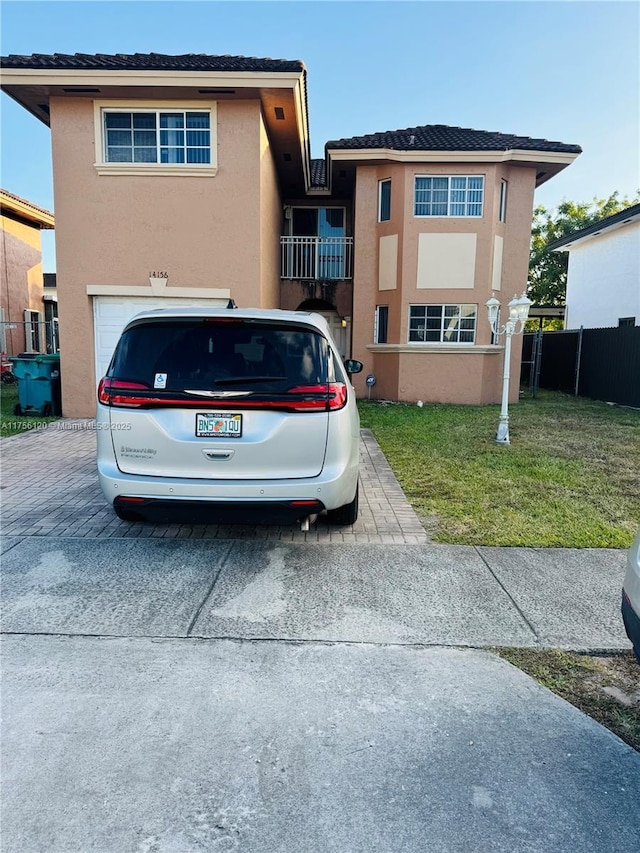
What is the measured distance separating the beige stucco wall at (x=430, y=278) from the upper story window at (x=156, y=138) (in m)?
5.18

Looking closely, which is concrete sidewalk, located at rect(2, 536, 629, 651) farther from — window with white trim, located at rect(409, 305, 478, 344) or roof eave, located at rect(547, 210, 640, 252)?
roof eave, located at rect(547, 210, 640, 252)

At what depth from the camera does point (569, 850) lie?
6.31ft

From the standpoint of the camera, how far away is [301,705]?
2.68 metres

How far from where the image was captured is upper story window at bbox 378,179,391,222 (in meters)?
14.8

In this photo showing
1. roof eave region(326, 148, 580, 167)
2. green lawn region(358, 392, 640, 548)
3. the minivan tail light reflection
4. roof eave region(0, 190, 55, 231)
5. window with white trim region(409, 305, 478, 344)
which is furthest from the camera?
roof eave region(0, 190, 55, 231)

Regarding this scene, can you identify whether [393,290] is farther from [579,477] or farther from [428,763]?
[428,763]

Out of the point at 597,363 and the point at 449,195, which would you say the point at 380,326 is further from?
the point at 597,363

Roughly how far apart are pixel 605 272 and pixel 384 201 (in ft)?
33.8

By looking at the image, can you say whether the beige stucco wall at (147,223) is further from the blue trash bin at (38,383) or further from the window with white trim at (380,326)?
the window with white trim at (380,326)

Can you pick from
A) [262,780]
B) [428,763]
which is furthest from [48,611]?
[428,763]

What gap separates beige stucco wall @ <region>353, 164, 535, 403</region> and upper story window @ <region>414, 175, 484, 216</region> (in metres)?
0.17

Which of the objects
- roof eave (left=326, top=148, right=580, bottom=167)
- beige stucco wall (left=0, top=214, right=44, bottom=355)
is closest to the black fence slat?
roof eave (left=326, top=148, right=580, bottom=167)

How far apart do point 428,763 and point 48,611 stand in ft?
8.24

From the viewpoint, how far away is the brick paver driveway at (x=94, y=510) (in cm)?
496
